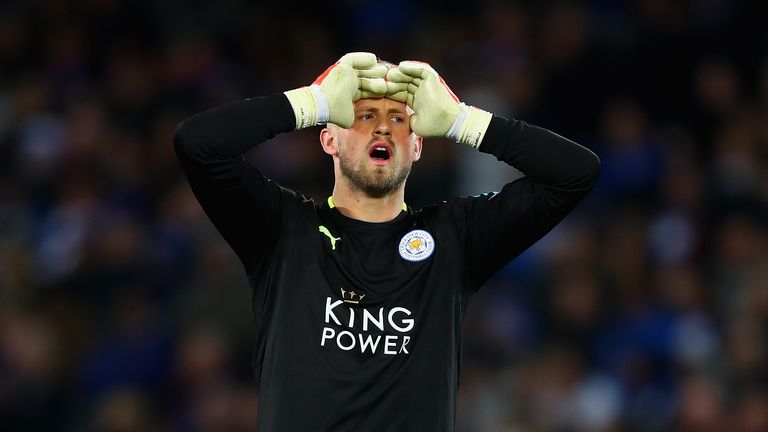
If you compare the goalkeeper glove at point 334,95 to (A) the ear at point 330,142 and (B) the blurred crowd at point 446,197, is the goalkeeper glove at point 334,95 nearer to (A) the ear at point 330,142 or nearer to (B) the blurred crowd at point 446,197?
(A) the ear at point 330,142

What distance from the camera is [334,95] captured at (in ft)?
13.1

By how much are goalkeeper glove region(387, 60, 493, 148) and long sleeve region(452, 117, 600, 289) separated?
6 cm

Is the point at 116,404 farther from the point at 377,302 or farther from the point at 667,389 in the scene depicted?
the point at 377,302

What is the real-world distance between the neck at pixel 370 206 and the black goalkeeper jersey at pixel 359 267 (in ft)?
0.12

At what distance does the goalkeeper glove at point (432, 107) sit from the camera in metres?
4.10

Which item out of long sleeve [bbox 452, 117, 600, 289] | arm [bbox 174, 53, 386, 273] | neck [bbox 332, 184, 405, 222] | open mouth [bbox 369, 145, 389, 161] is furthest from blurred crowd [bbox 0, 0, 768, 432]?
arm [bbox 174, 53, 386, 273]

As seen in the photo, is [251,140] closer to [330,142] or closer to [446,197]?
[330,142]

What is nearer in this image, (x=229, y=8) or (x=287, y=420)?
(x=287, y=420)

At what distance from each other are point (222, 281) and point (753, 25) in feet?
13.1

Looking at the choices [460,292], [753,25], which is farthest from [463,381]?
[460,292]

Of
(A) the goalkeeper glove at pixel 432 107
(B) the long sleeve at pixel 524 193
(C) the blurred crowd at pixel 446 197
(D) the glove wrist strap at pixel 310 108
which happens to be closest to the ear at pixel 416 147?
(A) the goalkeeper glove at pixel 432 107

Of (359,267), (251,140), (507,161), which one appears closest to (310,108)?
(251,140)

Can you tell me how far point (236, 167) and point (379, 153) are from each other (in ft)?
1.56

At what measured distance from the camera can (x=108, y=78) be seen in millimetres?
10781
